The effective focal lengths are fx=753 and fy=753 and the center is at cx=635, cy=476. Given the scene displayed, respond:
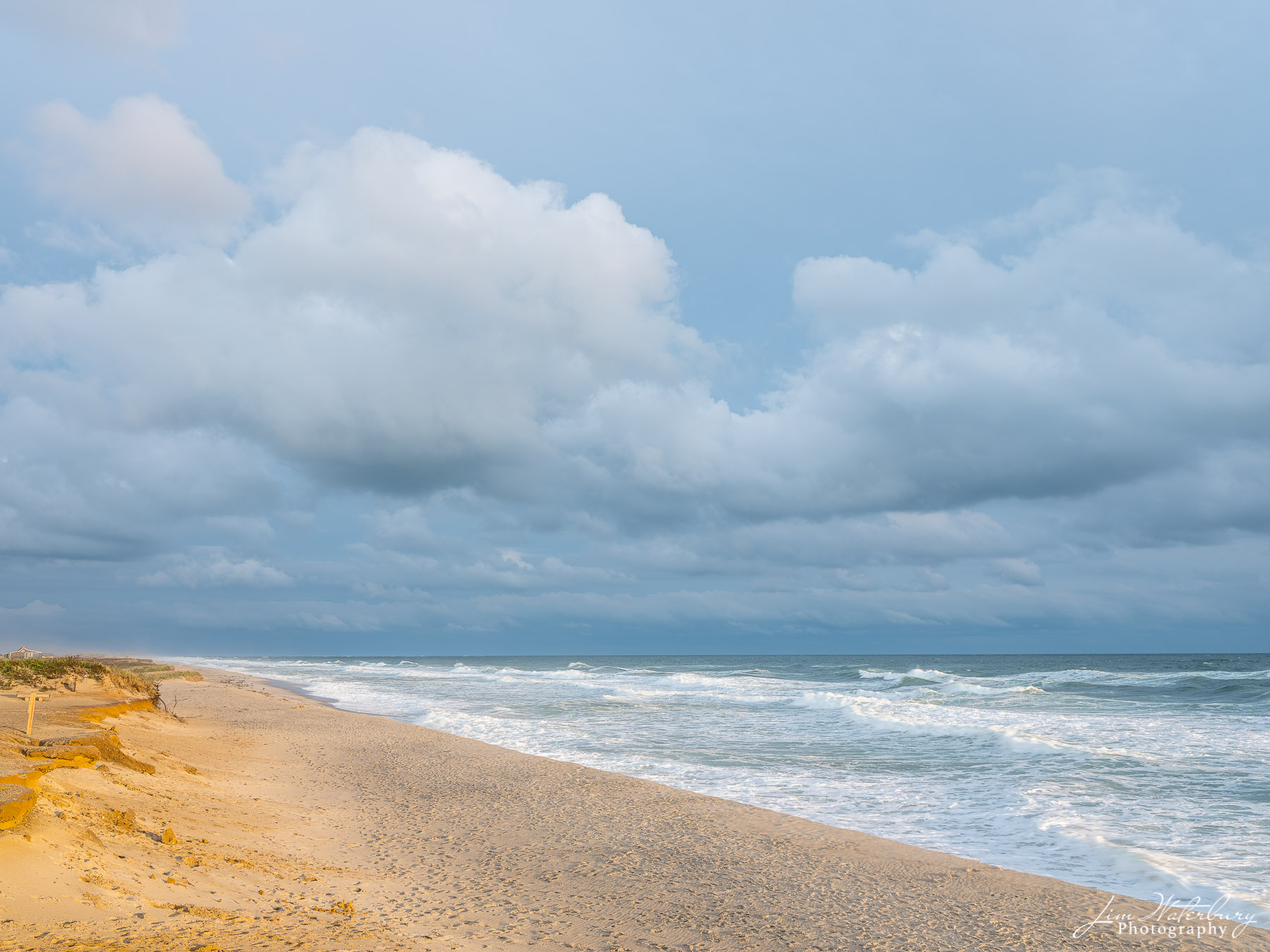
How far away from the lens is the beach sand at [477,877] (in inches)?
217

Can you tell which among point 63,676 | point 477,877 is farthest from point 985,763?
point 63,676

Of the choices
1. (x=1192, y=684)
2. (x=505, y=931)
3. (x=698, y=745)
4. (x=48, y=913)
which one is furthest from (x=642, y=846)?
(x=1192, y=684)

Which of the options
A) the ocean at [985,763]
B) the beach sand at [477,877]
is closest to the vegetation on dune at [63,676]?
the ocean at [985,763]

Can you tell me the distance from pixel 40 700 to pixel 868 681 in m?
49.2

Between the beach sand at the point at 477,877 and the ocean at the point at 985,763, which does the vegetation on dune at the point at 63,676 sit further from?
the beach sand at the point at 477,877

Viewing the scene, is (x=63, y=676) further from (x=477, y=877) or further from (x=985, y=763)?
(x=985, y=763)

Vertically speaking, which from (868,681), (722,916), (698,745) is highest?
(722,916)

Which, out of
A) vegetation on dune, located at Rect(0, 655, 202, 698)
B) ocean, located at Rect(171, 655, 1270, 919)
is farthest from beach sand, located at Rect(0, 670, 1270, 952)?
vegetation on dune, located at Rect(0, 655, 202, 698)

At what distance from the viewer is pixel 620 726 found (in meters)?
23.2

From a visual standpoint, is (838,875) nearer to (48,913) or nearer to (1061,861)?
(1061,861)

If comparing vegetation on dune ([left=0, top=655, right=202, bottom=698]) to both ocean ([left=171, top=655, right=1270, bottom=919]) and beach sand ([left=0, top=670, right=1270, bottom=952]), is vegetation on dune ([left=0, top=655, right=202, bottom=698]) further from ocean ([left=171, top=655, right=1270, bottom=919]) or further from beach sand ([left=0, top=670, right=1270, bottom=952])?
beach sand ([left=0, top=670, right=1270, bottom=952])

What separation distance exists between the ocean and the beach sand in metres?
1.50

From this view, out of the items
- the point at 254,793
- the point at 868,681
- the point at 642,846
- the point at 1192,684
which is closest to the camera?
the point at 642,846

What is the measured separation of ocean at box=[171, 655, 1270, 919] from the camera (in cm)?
927
